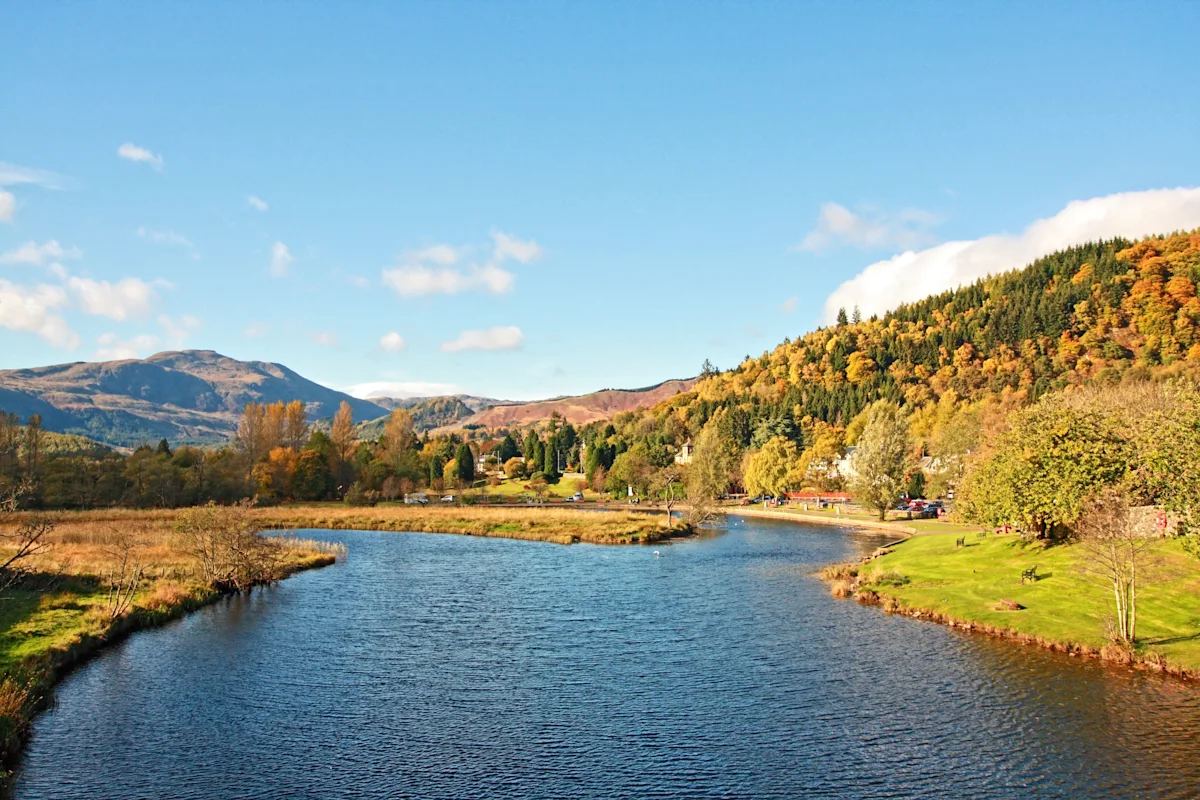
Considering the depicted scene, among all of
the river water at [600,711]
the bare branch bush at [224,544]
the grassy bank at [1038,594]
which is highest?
the bare branch bush at [224,544]

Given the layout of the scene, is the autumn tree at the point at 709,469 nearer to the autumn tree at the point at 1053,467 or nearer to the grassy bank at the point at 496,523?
the grassy bank at the point at 496,523

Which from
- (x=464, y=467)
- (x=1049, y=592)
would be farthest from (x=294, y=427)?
(x=1049, y=592)

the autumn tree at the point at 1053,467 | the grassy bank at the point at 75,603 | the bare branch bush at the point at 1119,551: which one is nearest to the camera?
the grassy bank at the point at 75,603

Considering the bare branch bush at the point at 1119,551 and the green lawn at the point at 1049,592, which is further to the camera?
the green lawn at the point at 1049,592

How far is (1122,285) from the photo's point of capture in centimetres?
19700

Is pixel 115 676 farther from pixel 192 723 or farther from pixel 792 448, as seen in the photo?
pixel 792 448

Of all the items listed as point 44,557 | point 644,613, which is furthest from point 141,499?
point 644,613

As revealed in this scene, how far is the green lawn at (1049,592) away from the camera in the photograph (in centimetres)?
3612

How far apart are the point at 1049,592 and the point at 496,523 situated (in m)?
73.0

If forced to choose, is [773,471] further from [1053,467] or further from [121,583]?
[121,583]

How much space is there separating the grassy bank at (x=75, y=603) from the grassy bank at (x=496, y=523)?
29.1m

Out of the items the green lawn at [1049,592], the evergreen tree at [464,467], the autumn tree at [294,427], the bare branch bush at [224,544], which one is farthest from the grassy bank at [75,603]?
the evergreen tree at [464,467]

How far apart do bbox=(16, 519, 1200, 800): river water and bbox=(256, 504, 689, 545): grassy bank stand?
44.7 m

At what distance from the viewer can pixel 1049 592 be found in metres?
44.5
